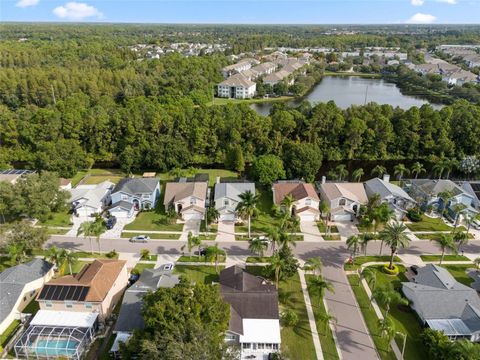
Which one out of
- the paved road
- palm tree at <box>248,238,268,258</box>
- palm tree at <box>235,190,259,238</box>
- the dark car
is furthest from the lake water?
palm tree at <box>248,238,268,258</box>

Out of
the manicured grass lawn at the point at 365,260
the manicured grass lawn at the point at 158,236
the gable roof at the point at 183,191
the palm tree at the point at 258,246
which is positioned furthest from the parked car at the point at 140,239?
the manicured grass lawn at the point at 365,260

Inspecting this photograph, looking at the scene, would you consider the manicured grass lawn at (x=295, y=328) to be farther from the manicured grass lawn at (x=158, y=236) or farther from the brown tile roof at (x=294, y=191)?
the brown tile roof at (x=294, y=191)

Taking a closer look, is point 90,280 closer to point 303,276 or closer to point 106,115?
point 303,276

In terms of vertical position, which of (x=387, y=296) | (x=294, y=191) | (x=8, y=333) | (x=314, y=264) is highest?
(x=387, y=296)

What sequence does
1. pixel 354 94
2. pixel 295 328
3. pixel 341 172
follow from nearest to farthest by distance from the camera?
pixel 295 328, pixel 341 172, pixel 354 94

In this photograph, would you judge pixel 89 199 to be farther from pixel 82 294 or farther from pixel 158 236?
pixel 82 294

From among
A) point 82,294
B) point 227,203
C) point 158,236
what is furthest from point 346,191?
point 82,294

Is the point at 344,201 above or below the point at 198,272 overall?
above

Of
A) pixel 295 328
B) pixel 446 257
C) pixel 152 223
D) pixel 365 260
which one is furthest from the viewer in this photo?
pixel 152 223
